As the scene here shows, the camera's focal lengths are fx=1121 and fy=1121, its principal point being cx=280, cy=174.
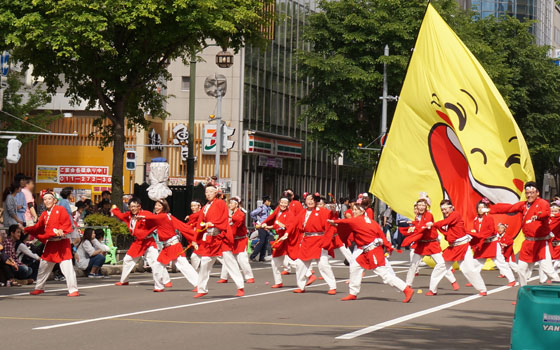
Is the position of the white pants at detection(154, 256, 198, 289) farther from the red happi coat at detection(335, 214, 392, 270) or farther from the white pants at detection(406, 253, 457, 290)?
the white pants at detection(406, 253, 457, 290)

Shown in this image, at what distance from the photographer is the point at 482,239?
2061 cm

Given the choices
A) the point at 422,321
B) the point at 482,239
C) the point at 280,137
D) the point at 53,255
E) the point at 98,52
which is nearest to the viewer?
the point at 422,321

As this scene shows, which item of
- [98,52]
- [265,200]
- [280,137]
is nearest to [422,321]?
[98,52]

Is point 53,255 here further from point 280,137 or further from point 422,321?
point 280,137

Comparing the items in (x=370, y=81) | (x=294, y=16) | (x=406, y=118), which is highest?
(x=294, y=16)

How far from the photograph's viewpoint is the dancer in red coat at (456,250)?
19.4 meters

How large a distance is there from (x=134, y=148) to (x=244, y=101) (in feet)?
19.3

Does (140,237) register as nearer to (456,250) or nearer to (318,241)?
(318,241)

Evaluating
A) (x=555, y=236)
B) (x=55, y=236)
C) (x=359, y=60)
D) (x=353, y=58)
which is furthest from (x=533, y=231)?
(x=353, y=58)

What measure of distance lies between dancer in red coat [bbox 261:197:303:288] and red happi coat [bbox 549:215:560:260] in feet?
15.0

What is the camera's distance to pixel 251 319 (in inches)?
563

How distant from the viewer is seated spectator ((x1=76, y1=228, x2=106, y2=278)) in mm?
22875

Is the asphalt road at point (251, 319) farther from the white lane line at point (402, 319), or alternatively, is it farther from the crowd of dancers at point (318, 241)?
the crowd of dancers at point (318, 241)

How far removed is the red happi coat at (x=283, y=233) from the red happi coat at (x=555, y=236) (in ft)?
14.9
